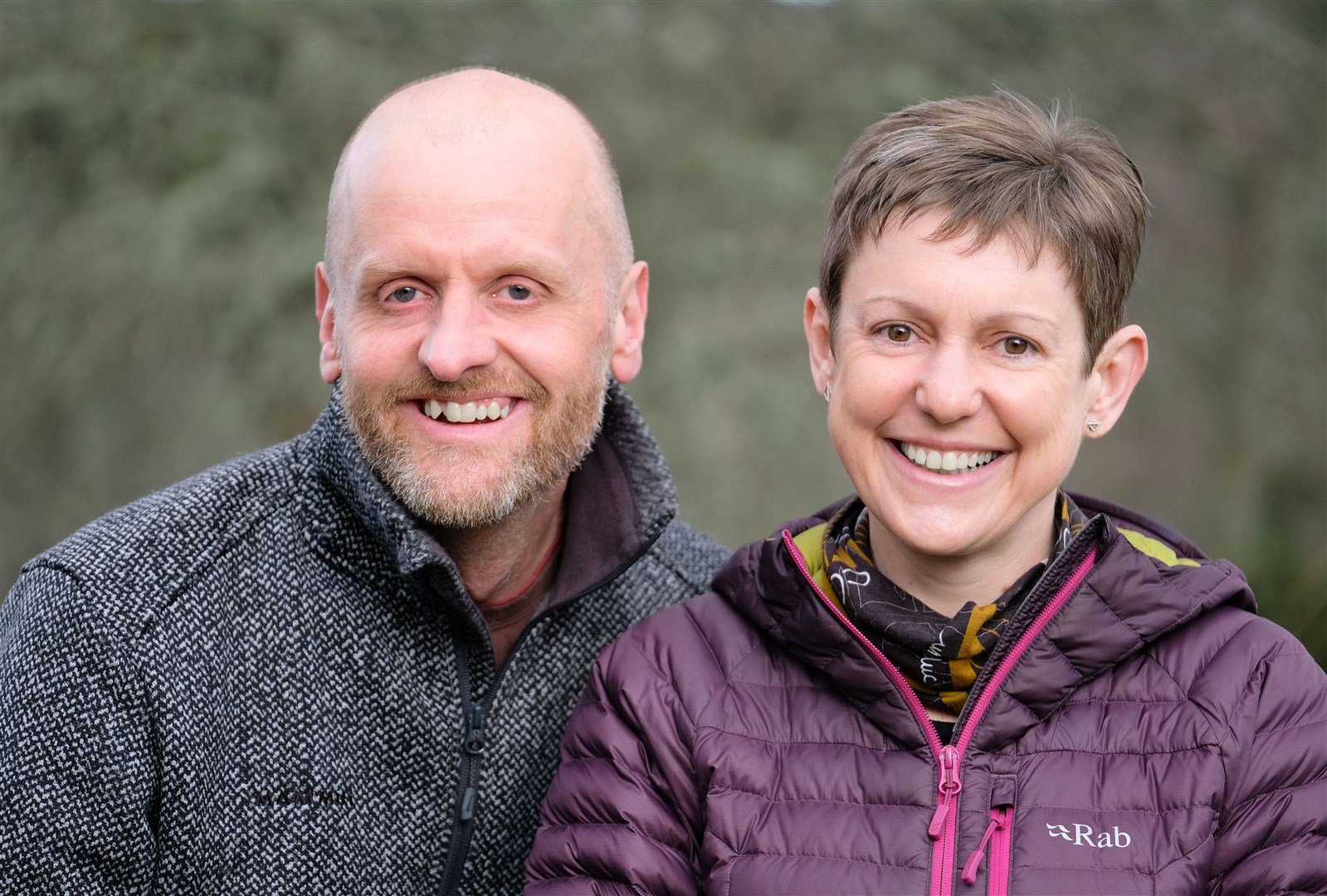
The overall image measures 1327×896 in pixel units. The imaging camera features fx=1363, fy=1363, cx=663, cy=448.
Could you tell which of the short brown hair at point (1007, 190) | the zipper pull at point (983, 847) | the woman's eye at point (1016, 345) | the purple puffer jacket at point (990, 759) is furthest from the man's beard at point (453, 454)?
the zipper pull at point (983, 847)

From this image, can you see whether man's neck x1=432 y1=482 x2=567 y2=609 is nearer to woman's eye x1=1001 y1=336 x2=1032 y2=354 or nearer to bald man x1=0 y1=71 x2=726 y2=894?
bald man x1=0 y1=71 x2=726 y2=894

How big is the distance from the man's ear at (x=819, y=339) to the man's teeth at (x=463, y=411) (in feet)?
1.84

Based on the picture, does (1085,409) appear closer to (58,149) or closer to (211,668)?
(211,668)

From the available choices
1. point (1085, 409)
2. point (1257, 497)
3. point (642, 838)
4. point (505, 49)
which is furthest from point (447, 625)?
point (1257, 497)

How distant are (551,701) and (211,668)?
0.58m

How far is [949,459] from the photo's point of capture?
1951 millimetres

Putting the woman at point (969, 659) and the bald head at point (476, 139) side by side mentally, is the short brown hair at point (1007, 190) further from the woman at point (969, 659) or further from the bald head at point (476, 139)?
the bald head at point (476, 139)

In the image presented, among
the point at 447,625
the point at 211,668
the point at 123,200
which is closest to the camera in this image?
the point at 211,668

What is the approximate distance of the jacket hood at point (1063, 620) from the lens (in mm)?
1870

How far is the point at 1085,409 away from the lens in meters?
2.03

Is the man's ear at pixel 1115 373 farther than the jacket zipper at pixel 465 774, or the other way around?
the jacket zipper at pixel 465 774

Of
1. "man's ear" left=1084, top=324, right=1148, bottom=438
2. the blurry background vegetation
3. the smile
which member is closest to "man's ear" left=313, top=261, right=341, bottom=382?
the smile

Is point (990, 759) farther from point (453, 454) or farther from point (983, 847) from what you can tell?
point (453, 454)

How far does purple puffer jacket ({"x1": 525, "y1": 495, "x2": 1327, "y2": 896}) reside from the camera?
1776 mm
